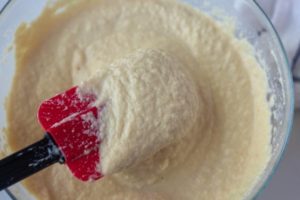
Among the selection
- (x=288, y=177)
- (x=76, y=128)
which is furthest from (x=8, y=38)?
(x=288, y=177)

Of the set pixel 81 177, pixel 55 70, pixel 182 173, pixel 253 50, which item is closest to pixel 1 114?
pixel 55 70

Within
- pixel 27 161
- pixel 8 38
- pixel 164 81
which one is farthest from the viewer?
pixel 8 38

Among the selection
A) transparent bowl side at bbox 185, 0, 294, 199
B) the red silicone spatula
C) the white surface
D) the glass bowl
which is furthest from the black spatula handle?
the white surface

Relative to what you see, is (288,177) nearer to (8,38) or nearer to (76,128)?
(76,128)

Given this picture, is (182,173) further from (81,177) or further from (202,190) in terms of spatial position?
(81,177)

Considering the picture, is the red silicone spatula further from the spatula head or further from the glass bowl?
the glass bowl
